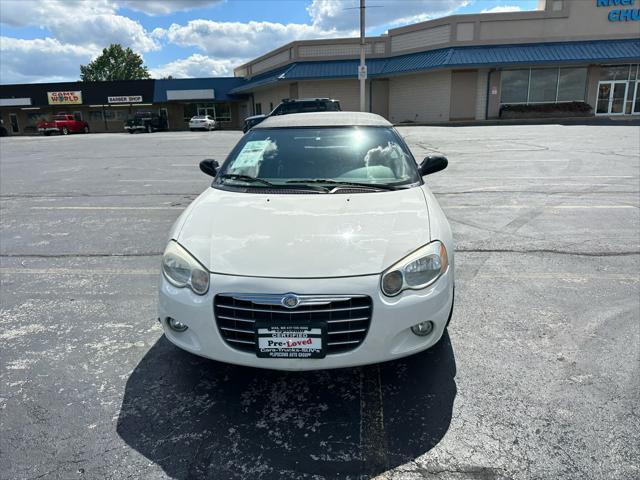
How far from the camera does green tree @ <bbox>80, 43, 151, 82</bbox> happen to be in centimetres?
8569

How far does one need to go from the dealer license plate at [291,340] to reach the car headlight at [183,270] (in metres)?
0.42

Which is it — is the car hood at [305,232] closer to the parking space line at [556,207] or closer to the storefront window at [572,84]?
the parking space line at [556,207]

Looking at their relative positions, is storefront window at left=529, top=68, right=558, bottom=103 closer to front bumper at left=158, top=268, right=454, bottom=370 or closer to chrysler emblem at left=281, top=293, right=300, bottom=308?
front bumper at left=158, top=268, right=454, bottom=370

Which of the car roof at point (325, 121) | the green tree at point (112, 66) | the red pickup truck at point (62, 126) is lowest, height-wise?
the car roof at point (325, 121)

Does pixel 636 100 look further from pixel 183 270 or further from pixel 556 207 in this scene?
pixel 183 270

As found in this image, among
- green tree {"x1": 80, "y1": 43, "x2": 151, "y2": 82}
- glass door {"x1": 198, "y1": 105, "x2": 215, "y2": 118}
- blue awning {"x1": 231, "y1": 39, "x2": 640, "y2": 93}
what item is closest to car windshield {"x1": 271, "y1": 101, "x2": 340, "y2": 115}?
blue awning {"x1": 231, "y1": 39, "x2": 640, "y2": 93}

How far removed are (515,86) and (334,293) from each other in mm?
32477

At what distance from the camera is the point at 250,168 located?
3887 mm

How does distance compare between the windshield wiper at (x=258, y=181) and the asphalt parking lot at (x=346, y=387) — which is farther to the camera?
the windshield wiper at (x=258, y=181)

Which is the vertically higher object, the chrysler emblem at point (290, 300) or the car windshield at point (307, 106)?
the car windshield at point (307, 106)

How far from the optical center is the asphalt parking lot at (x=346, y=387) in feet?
7.29

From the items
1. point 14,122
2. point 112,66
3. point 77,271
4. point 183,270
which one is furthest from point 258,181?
point 112,66

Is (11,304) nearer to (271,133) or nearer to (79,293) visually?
(79,293)

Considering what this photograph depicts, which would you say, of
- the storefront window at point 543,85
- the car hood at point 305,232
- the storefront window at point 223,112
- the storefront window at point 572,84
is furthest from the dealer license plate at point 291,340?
the storefront window at point 223,112
